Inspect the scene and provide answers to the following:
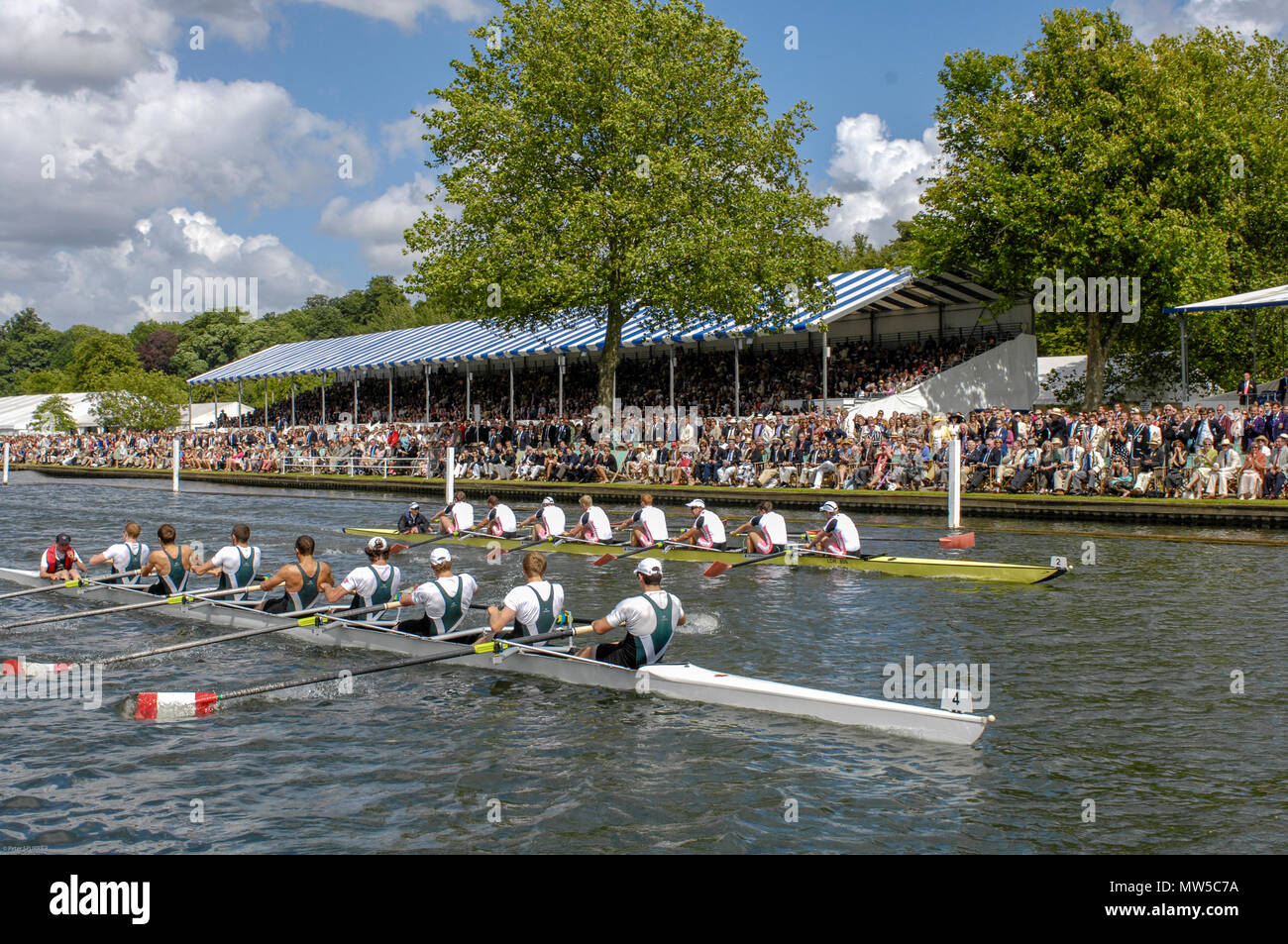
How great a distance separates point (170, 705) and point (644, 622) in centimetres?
512

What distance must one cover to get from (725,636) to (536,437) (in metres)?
28.9

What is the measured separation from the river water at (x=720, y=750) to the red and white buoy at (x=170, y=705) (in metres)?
0.14

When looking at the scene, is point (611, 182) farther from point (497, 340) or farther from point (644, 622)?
point (644, 622)

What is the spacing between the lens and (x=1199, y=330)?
4688cm

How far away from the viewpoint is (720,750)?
10164mm

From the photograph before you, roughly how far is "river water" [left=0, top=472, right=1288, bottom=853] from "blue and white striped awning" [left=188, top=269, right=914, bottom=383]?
2517 centimetres

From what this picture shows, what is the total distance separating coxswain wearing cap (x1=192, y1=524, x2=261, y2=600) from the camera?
15992mm

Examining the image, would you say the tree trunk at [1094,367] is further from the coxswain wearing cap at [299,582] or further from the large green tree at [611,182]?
the coxswain wearing cap at [299,582]

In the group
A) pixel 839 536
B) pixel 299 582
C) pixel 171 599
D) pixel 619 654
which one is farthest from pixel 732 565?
pixel 171 599

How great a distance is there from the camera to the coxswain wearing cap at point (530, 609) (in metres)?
12.4

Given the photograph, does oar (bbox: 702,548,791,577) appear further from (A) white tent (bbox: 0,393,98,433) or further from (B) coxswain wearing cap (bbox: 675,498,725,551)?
(A) white tent (bbox: 0,393,98,433)

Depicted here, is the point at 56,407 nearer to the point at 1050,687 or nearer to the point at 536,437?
the point at 536,437

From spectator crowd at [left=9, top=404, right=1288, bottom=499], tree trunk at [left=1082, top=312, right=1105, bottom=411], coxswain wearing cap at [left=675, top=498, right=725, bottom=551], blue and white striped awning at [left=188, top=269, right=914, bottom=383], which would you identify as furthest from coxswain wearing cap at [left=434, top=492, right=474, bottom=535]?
tree trunk at [left=1082, top=312, right=1105, bottom=411]
